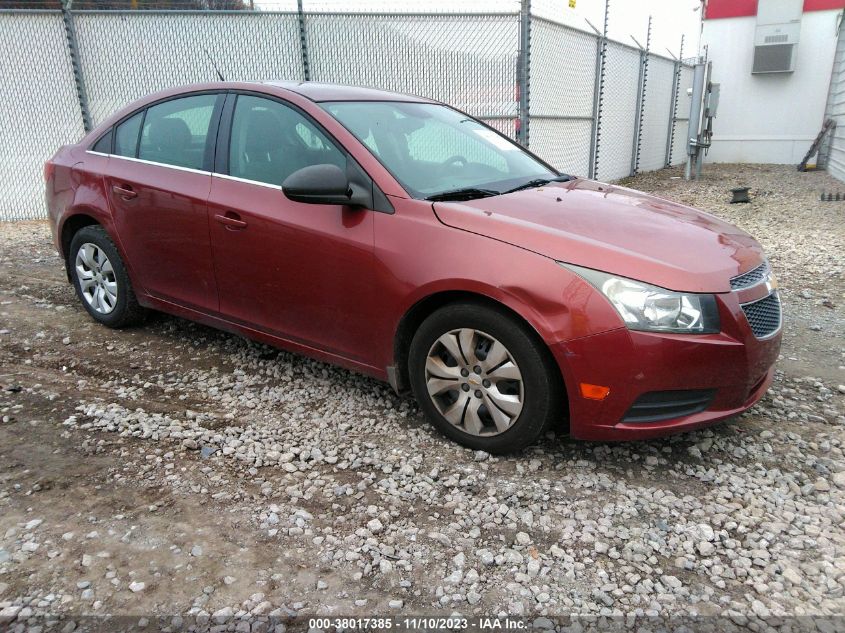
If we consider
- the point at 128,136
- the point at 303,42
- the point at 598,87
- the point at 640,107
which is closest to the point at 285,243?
the point at 128,136

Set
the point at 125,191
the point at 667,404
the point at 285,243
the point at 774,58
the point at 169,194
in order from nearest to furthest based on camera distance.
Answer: the point at 667,404, the point at 285,243, the point at 169,194, the point at 125,191, the point at 774,58

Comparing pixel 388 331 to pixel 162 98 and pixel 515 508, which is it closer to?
pixel 515 508

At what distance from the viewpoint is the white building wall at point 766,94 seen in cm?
1580

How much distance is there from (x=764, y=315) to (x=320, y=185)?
215cm

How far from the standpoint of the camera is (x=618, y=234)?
2.83 metres

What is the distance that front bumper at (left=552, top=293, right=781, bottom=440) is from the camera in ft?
8.39

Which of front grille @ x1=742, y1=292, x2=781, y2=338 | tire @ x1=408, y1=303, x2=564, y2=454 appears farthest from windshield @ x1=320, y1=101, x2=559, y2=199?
front grille @ x1=742, y1=292, x2=781, y2=338

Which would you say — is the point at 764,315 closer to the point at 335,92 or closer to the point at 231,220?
the point at 335,92

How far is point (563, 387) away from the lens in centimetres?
277

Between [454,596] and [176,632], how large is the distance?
914 millimetres

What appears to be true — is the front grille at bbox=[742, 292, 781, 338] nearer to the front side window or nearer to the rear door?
the front side window

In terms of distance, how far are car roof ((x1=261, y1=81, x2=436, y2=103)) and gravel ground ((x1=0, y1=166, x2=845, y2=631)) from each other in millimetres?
1643

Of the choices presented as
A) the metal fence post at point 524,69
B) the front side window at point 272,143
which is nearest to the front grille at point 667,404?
the front side window at point 272,143

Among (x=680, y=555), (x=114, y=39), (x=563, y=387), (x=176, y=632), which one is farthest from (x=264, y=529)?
(x=114, y=39)
